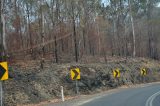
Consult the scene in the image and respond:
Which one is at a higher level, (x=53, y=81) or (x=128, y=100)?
(x=53, y=81)

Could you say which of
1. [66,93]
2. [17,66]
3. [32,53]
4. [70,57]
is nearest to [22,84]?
[66,93]

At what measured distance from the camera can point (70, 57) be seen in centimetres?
5075

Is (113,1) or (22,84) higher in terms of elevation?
(113,1)

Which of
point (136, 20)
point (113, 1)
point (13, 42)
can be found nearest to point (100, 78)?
point (13, 42)

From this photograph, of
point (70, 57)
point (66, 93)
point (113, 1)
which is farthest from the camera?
point (113, 1)

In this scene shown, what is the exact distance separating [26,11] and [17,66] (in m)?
14.6

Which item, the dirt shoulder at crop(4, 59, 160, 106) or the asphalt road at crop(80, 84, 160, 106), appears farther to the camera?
the dirt shoulder at crop(4, 59, 160, 106)

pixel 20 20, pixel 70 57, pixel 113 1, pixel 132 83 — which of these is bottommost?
pixel 132 83

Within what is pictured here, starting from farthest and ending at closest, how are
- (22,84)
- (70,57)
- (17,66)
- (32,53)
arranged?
1. (70,57)
2. (32,53)
3. (17,66)
4. (22,84)

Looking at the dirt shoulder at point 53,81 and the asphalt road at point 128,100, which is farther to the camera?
the dirt shoulder at point 53,81

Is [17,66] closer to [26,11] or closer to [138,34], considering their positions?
[26,11]

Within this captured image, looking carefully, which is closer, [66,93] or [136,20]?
[66,93]

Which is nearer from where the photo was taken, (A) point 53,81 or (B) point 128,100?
(B) point 128,100

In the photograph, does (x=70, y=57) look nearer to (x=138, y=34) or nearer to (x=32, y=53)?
(x=32, y=53)
